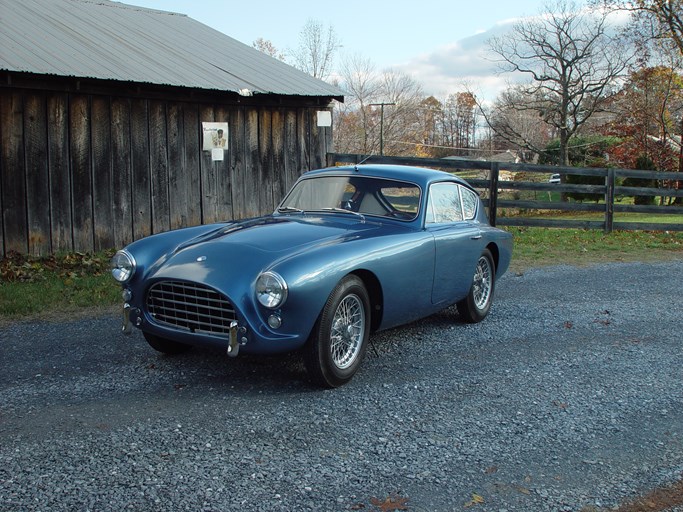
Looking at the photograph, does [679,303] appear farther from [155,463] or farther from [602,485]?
[155,463]

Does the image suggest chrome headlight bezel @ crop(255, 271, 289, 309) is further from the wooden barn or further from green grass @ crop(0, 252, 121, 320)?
the wooden barn

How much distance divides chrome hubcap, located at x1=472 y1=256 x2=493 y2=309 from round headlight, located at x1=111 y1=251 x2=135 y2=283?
10.7 ft

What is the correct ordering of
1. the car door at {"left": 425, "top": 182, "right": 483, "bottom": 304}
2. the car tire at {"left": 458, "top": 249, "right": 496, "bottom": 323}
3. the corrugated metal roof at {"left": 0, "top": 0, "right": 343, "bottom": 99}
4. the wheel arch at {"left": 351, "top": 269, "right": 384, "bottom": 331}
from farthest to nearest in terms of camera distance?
the corrugated metal roof at {"left": 0, "top": 0, "right": 343, "bottom": 99} → the car tire at {"left": 458, "top": 249, "right": 496, "bottom": 323} → the car door at {"left": 425, "top": 182, "right": 483, "bottom": 304} → the wheel arch at {"left": 351, "top": 269, "right": 384, "bottom": 331}

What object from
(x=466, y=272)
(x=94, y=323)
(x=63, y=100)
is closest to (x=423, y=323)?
(x=466, y=272)

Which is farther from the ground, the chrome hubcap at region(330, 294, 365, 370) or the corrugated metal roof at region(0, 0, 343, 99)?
the corrugated metal roof at region(0, 0, 343, 99)

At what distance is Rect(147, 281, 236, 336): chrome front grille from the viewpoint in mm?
4484

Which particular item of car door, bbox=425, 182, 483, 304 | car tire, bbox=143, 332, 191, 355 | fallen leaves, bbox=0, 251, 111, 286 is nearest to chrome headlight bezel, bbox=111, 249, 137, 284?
car tire, bbox=143, 332, 191, 355

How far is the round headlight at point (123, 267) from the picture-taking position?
5039 millimetres

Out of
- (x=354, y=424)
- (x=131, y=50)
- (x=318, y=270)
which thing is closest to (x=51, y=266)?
(x=131, y=50)

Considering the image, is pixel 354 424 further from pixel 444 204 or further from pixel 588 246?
pixel 588 246

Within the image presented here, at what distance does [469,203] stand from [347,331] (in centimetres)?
255

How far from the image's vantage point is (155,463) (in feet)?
11.5

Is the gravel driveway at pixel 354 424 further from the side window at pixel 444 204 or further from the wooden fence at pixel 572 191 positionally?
the wooden fence at pixel 572 191

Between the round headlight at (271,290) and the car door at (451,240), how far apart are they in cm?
183
